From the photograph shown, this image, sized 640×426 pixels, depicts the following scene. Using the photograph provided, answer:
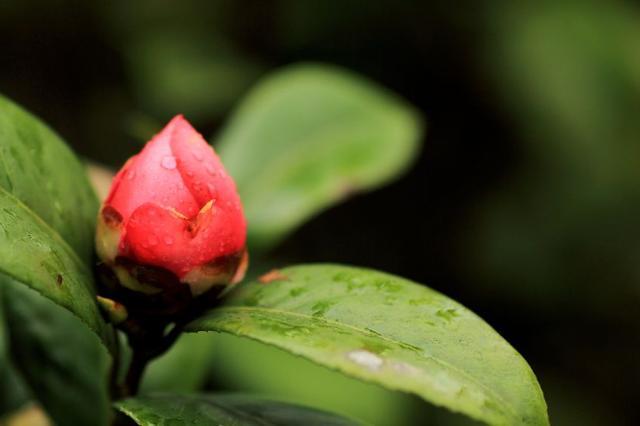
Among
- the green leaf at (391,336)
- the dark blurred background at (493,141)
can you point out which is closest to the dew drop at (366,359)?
the green leaf at (391,336)

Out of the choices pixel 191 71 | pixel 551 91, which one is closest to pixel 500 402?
pixel 551 91

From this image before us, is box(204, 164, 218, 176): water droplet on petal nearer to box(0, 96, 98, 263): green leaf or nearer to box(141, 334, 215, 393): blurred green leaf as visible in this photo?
box(0, 96, 98, 263): green leaf

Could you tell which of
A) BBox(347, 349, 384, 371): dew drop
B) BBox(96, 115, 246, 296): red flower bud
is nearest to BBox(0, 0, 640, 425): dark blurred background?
BBox(96, 115, 246, 296): red flower bud

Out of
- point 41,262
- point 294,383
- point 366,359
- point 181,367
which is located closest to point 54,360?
point 181,367

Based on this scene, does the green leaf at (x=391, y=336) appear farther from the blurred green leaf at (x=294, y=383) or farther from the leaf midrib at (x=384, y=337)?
the blurred green leaf at (x=294, y=383)

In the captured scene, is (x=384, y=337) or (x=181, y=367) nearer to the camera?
(x=384, y=337)

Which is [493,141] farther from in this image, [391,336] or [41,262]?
[41,262]
